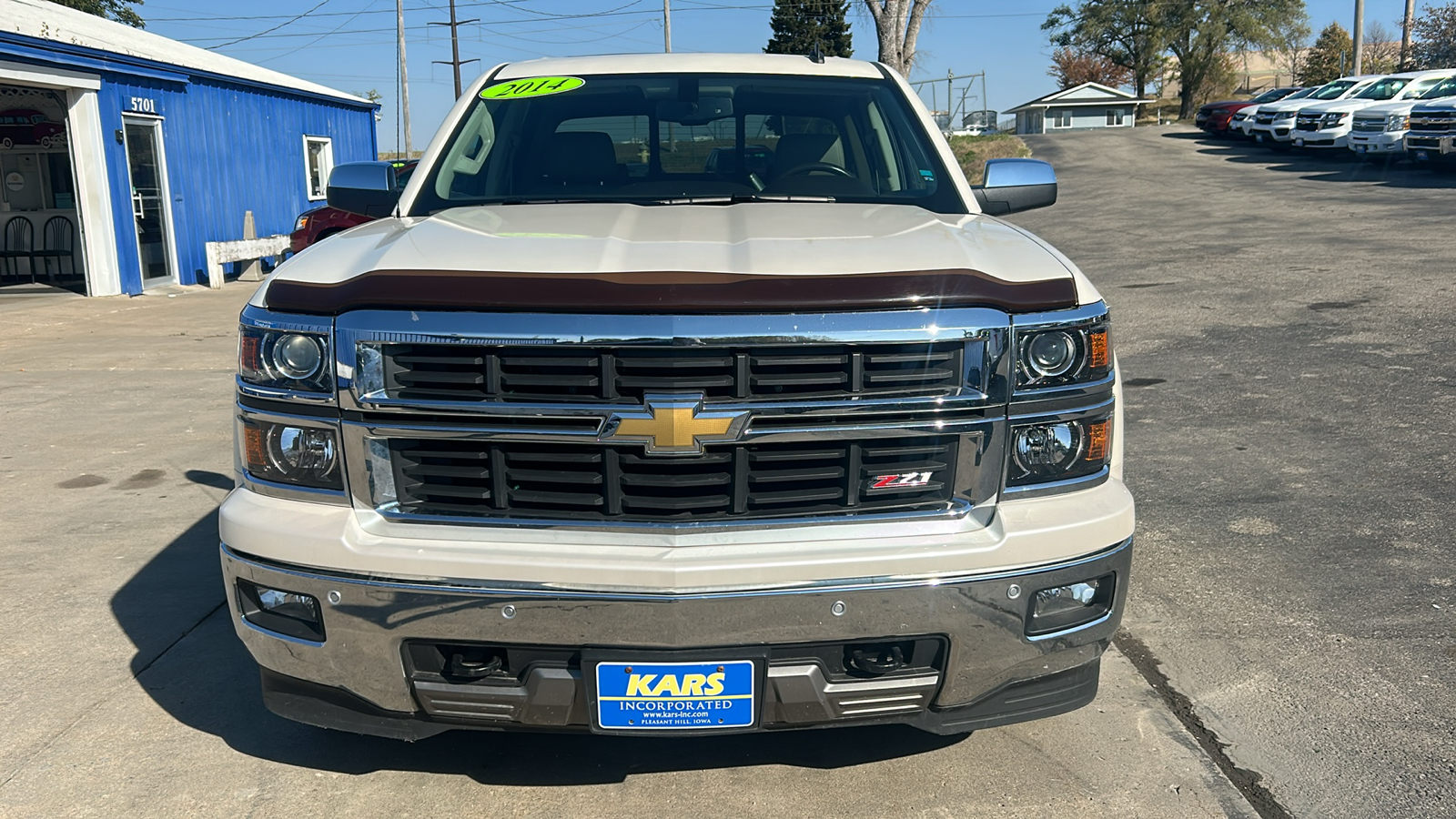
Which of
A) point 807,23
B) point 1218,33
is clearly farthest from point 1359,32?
point 807,23

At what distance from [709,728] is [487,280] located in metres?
1.07

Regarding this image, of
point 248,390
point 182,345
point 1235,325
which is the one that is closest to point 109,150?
point 182,345

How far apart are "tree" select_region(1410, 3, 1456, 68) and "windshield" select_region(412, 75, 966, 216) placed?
166ft

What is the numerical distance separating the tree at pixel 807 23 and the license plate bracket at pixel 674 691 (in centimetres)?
6682

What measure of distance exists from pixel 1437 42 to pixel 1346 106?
26.3 meters

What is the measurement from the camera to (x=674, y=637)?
7.92 ft

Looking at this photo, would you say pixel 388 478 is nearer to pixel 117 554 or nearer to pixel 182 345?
pixel 117 554

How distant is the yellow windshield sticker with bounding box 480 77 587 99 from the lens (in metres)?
4.27

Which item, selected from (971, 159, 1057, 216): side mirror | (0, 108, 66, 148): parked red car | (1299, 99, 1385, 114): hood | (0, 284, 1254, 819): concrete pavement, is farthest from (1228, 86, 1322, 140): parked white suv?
(0, 284, 1254, 819): concrete pavement

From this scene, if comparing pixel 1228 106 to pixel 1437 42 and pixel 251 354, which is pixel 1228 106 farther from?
pixel 251 354

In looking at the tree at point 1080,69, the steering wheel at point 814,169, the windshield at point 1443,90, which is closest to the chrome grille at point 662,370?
the steering wheel at point 814,169

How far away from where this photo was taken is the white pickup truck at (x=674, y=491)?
2.41m

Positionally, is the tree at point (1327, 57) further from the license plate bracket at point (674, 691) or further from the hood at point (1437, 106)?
the license plate bracket at point (674, 691)

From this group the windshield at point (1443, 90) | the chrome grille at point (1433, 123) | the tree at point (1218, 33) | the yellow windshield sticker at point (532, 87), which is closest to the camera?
the yellow windshield sticker at point (532, 87)
